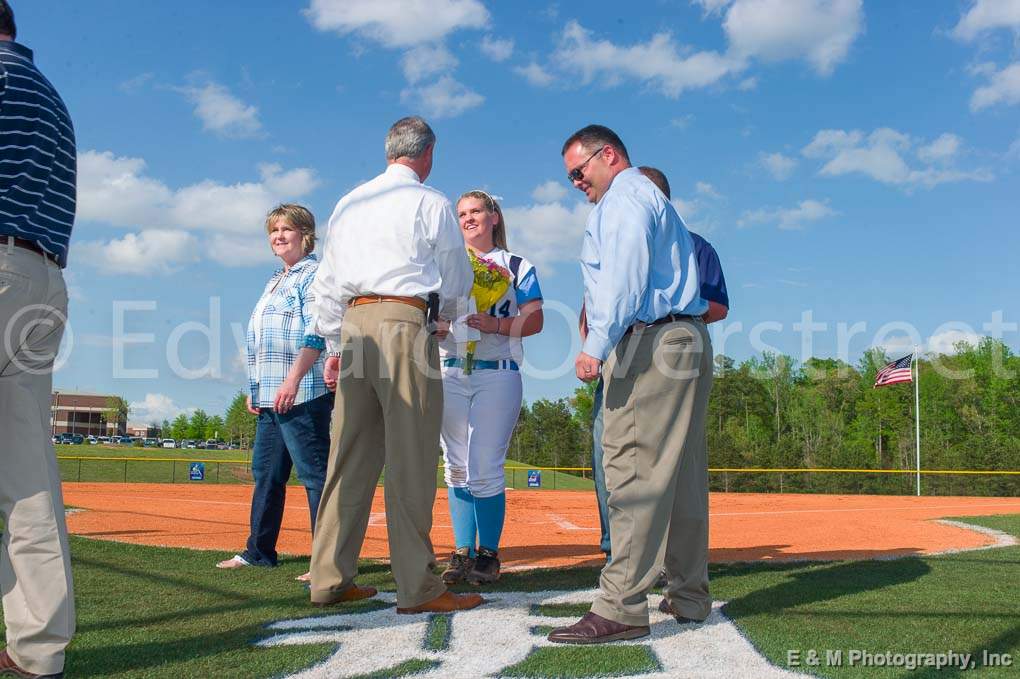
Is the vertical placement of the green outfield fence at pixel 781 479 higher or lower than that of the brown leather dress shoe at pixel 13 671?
lower

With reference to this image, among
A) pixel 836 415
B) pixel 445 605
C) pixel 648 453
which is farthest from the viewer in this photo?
pixel 836 415

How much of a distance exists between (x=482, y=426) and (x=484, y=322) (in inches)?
24.0

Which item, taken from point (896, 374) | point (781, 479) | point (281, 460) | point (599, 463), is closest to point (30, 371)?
point (281, 460)

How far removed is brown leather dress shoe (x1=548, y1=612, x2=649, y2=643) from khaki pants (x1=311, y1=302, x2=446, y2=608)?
699 mm

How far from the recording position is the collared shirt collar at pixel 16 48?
2713 mm

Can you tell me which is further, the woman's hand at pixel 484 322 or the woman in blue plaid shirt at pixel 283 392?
the woman in blue plaid shirt at pixel 283 392

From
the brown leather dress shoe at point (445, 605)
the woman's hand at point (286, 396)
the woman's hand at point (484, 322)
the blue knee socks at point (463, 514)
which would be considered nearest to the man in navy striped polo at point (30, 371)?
the brown leather dress shoe at point (445, 605)

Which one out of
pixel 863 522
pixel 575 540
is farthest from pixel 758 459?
pixel 575 540

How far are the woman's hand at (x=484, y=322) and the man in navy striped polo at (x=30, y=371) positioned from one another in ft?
6.70

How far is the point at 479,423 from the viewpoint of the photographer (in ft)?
14.8

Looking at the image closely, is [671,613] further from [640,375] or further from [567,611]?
[640,375]

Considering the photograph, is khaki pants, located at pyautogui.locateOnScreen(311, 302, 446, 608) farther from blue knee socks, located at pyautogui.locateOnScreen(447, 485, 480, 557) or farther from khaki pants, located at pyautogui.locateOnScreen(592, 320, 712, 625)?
blue knee socks, located at pyautogui.locateOnScreen(447, 485, 480, 557)

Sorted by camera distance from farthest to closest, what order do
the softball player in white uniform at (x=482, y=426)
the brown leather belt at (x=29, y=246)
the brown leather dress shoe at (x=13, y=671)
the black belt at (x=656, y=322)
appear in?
the softball player in white uniform at (x=482, y=426), the black belt at (x=656, y=322), the brown leather belt at (x=29, y=246), the brown leather dress shoe at (x=13, y=671)

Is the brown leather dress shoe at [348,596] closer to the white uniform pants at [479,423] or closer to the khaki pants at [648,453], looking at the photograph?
the white uniform pants at [479,423]
